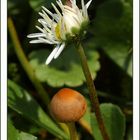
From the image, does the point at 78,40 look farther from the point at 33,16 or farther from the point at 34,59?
the point at 33,16

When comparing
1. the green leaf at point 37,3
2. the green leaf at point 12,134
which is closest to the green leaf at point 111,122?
the green leaf at point 12,134

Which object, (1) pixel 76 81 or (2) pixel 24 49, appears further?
(2) pixel 24 49

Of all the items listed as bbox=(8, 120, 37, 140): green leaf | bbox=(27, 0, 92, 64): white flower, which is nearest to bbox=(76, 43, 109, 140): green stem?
bbox=(27, 0, 92, 64): white flower

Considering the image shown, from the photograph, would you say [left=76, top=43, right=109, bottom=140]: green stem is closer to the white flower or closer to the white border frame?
the white flower

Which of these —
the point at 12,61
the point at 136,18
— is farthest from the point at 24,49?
the point at 136,18

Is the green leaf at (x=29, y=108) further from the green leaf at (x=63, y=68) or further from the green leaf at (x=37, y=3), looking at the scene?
the green leaf at (x=37, y=3)

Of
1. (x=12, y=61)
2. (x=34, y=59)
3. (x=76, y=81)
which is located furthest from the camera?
(x=12, y=61)
